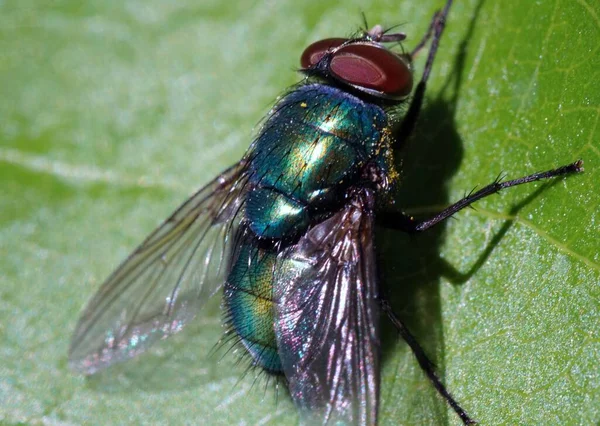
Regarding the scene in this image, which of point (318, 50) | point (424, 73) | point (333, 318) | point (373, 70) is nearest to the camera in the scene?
point (333, 318)

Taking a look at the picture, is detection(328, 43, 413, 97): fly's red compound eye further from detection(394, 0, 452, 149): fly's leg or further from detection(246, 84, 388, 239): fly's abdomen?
detection(394, 0, 452, 149): fly's leg

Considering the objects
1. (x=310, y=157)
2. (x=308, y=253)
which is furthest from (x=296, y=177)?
(x=308, y=253)

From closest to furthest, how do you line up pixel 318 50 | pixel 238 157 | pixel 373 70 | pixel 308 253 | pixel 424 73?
pixel 308 253, pixel 373 70, pixel 318 50, pixel 424 73, pixel 238 157

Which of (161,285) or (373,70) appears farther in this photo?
(161,285)

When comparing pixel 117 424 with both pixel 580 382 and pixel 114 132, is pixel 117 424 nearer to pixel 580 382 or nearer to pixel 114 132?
pixel 114 132

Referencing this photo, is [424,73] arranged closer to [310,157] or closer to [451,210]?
[451,210]

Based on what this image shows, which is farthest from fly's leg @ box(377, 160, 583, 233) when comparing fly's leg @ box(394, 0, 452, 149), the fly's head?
the fly's head

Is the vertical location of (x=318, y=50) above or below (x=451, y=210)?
above
